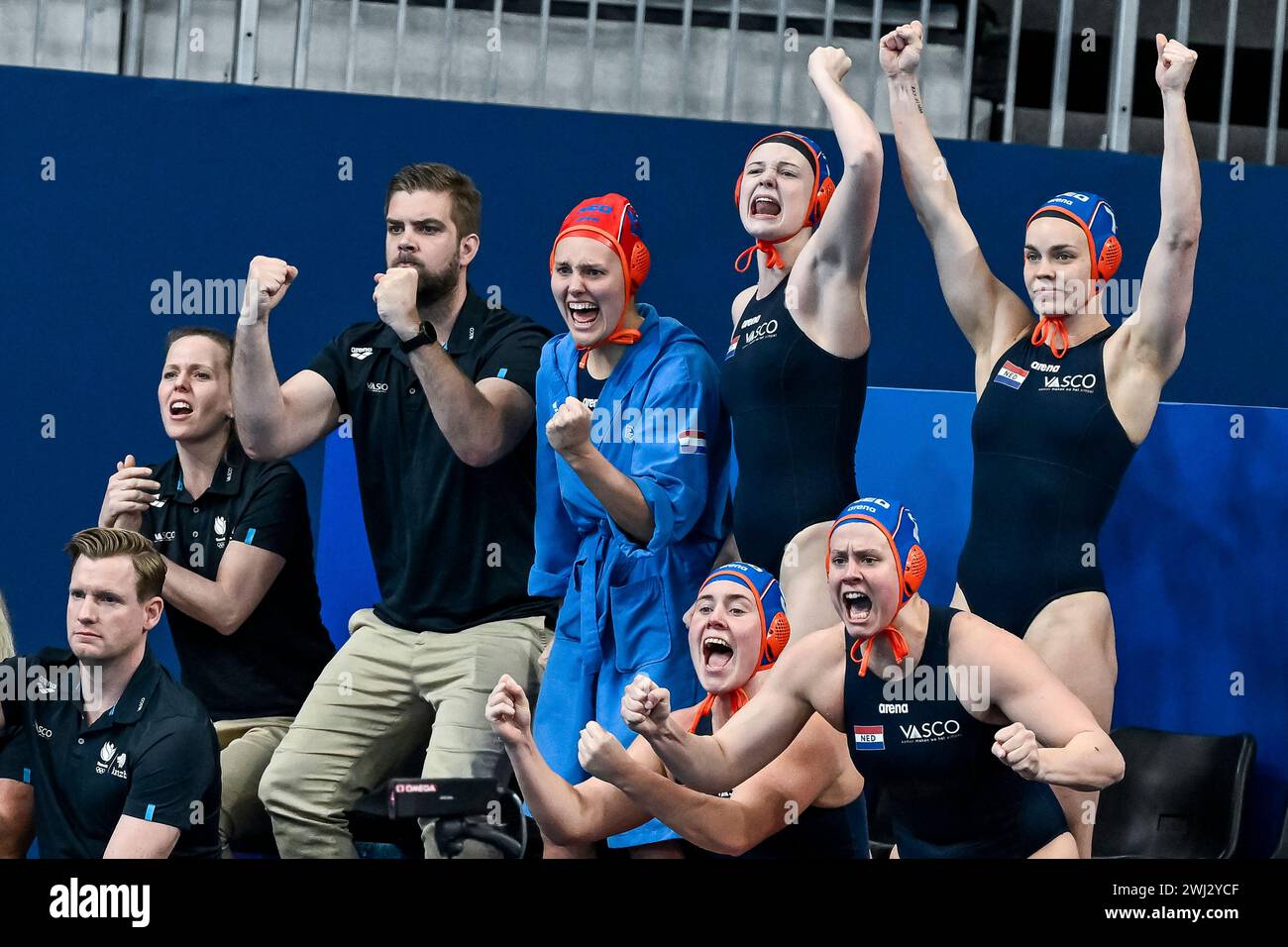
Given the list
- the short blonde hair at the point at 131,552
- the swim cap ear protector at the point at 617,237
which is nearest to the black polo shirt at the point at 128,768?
the short blonde hair at the point at 131,552

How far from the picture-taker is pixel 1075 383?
4457 millimetres

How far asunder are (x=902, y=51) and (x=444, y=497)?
60.8 inches

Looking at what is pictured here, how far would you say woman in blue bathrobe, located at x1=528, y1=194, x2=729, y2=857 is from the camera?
4309 mm

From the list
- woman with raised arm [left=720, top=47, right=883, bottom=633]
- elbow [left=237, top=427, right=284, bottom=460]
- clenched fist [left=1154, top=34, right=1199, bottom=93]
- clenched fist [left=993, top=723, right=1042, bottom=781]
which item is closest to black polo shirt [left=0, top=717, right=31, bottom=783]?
elbow [left=237, top=427, right=284, bottom=460]

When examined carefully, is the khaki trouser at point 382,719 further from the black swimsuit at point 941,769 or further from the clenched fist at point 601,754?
the black swimsuit at point 941,769

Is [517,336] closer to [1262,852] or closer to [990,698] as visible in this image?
[990,698]

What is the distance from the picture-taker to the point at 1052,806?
398 centimetres

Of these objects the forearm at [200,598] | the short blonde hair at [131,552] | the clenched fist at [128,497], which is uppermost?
the clenched fist at [128,497]

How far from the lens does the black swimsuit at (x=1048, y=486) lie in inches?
174

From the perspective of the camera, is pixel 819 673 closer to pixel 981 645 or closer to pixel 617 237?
pixel 981 645

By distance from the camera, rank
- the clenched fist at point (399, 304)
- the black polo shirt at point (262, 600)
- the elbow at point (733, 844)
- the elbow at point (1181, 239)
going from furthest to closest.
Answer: the black polo shirt at point (262, 600)
the clenched fist at point (399, 304)
the elbow at point (1181, 239)
the elbow at point (733, 844)

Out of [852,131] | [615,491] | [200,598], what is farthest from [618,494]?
[200,598]

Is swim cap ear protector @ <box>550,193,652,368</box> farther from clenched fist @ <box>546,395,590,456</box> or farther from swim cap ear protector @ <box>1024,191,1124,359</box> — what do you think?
swim cap ear protector @ <box>1024,191,1124,359</box>

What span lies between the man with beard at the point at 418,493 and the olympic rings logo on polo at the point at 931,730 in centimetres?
108
